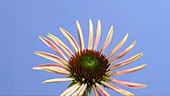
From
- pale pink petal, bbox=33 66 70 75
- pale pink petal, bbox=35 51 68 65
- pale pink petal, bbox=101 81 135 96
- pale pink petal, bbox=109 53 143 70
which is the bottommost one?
pale pink petal, bbox=101 81 135 96

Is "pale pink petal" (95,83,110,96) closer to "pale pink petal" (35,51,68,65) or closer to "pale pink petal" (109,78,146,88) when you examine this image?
"pale pink petal" (109,78,146,88)

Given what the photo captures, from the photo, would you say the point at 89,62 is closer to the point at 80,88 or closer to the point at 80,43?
the point at 80,43

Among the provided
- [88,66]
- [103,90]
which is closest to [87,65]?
[88,66]

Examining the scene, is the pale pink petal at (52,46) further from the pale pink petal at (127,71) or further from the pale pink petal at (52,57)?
the pale pink petal at (127,71)

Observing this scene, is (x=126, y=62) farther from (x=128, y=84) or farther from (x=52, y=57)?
(x=52, y=57)

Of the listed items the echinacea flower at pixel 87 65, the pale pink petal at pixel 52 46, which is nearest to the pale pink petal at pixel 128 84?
the echinacea flower at pixel 87 65

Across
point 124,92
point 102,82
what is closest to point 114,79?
point 102,82

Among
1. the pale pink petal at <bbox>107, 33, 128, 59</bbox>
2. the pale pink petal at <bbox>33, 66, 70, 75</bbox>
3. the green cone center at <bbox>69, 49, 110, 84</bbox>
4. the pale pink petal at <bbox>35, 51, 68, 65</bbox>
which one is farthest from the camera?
the pale pink petal at <bbox>107, 33, 128, 59</bbox>

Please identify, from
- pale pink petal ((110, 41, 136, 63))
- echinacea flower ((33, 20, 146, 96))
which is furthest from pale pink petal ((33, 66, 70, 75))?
pale pink petal ((110, 41, 136, 63))

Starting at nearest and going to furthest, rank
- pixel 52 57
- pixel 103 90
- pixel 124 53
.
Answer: pixel 103 90
pixel 52 57
pixel 124 53

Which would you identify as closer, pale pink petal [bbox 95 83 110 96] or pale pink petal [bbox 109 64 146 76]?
pale pink petal [bbox 95 83 110 96]
